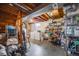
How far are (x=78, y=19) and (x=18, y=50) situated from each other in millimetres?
915

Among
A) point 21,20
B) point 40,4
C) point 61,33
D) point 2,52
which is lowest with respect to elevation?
point 2,52

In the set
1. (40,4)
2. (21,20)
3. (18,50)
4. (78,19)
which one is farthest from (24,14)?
(78,19)

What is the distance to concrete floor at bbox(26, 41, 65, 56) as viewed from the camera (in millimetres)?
2053

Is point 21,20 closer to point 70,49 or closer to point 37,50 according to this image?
point 37,50

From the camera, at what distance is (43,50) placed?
81.8 inches

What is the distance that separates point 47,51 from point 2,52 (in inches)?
24.4

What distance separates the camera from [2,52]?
2088 millimetres

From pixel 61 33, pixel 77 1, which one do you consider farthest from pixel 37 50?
pixel 77 1

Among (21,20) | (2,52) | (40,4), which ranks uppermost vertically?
(40,4)

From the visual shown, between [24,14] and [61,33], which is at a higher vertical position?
[24,14]

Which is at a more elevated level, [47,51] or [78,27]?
[78,27]

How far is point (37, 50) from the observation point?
2.08 meters

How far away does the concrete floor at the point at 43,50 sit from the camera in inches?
80.8

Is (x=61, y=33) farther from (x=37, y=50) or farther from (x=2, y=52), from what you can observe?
(x=2, y=52)
